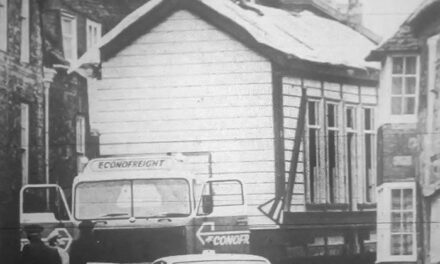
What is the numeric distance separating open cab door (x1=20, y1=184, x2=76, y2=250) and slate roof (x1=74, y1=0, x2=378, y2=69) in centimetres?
98

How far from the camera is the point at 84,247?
17.9ft

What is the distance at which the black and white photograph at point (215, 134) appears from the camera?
18.0 ft

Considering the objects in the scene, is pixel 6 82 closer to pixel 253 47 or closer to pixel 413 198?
pixel 253 47

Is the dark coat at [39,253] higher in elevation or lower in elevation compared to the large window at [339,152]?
lower

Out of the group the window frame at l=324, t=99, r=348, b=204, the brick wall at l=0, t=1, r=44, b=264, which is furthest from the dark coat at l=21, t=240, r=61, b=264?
the window frame at l=324, t=99, r=348, b=204

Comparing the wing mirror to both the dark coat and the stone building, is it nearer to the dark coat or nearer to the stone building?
the stone building

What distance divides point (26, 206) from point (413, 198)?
111 inches

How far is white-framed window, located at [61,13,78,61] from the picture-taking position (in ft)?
18.7

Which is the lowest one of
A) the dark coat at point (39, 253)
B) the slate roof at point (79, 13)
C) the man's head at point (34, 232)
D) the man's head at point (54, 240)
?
the dark coat at point (39, 253)

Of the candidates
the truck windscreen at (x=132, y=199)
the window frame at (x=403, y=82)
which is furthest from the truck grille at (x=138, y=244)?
the window frame at (x=403, y=82)

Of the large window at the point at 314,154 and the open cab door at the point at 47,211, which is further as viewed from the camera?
the large window at the point at 314,154

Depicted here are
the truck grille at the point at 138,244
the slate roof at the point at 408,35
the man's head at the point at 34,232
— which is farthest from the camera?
the slate roof at the point at 408,35

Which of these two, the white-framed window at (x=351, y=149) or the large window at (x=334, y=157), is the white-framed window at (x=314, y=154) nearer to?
the large window at (x=334, y=157)

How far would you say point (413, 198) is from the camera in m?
5.59
